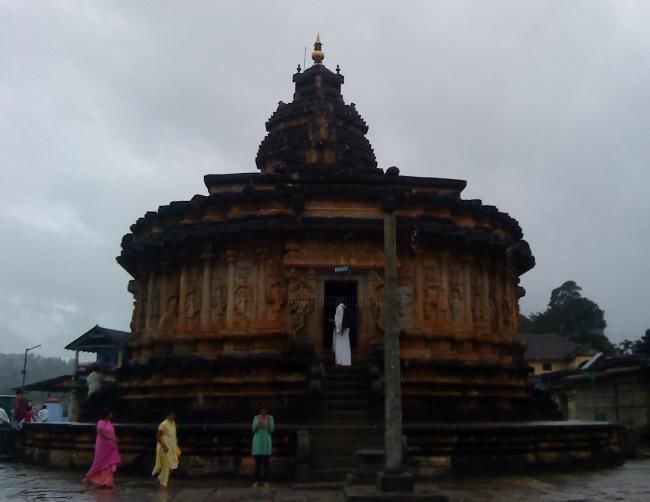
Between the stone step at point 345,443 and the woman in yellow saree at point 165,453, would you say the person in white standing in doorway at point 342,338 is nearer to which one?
the stone step at point 345,443

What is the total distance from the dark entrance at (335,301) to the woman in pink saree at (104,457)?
25.1 feet

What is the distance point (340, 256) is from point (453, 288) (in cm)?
354

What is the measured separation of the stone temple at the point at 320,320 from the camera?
1638cm

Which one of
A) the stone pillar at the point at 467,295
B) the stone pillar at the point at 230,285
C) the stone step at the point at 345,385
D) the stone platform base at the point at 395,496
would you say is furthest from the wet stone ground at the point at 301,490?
the stone pillar at the point at 467,295

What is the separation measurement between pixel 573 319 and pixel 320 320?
2713 inches

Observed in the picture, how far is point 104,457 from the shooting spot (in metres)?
12.4

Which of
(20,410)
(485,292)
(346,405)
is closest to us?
(346,405)

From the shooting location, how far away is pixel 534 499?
10.9 meters

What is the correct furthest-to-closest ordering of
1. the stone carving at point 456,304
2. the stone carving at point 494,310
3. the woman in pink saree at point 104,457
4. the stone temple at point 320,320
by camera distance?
the stone carving at point 494,310 → the stone carving at point 456,304 → the stone temple at point 320,320 → the woman in pink saree at point 104,457

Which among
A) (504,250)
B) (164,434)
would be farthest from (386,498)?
(504,250)

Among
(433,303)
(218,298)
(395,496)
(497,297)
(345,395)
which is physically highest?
(497,297)

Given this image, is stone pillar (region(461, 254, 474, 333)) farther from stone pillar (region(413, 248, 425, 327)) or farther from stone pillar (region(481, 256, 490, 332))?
stone pillar (region(413, 248, 425, 327))

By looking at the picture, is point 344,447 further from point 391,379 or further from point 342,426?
point 391,379

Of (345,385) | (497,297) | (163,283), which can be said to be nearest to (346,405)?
(345,385)
